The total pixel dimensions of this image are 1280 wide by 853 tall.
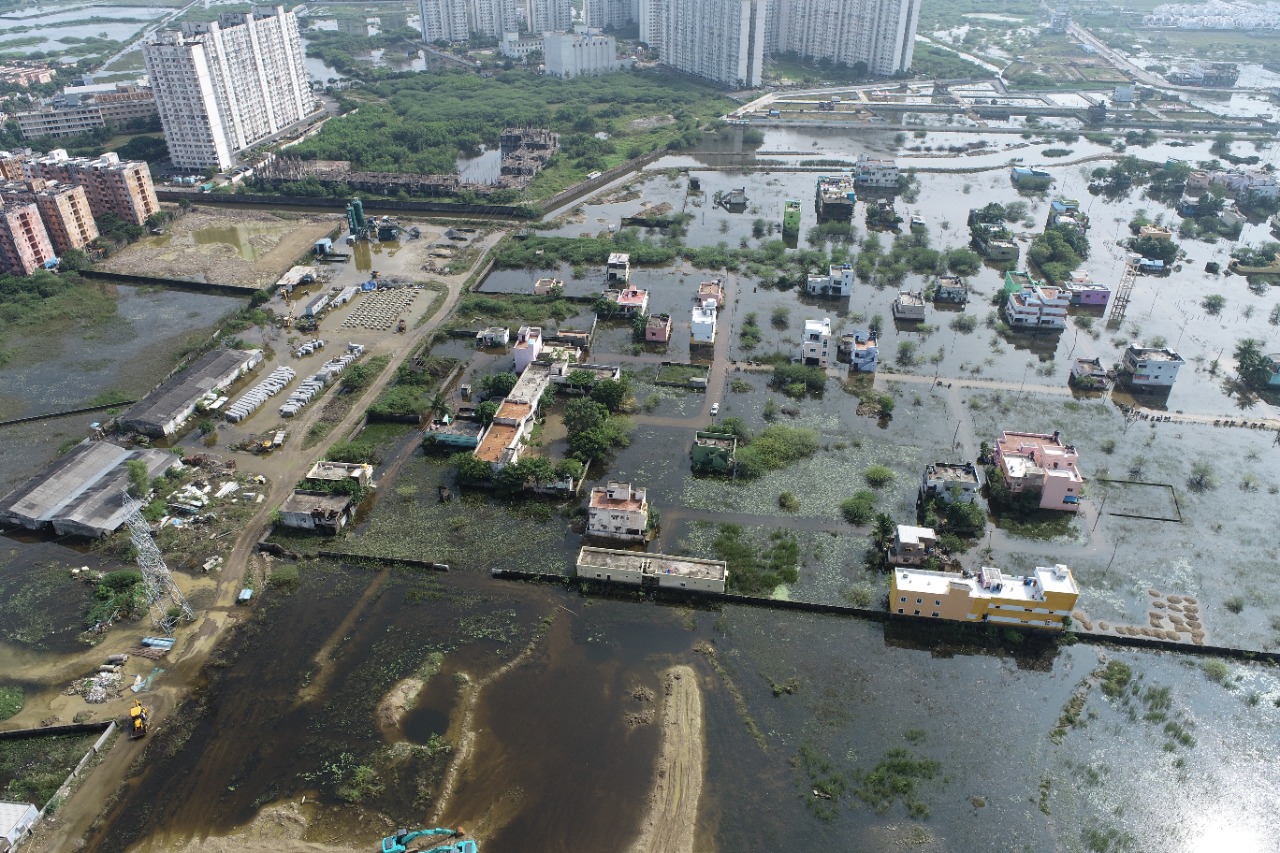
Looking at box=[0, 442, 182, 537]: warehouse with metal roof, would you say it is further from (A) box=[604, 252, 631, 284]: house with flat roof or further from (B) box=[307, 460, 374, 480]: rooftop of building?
(A) box=[604, 252, 631, 284]: house with flat roof

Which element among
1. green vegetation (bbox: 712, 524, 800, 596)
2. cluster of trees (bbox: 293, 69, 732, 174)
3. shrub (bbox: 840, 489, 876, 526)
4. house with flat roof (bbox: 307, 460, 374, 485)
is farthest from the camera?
cluster of trees (bbox: 293, 69, 732, 174)

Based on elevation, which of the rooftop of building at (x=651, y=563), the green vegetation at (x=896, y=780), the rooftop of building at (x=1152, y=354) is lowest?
the green vegetation at (x=896, y=780)

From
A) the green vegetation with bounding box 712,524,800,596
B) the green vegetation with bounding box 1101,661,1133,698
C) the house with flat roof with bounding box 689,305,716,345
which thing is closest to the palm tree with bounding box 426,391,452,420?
the house with flat roof with bounding box 689,305,716,345

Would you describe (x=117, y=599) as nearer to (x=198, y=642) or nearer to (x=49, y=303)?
(x=198, y=642)

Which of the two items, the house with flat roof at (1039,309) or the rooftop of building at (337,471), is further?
the house with flat roof at (1039,309)

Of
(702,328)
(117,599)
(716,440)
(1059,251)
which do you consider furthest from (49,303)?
(1059,251)

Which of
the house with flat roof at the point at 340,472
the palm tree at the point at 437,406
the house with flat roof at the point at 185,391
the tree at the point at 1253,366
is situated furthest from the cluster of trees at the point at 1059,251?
the house with flat roof at the point at 185,391

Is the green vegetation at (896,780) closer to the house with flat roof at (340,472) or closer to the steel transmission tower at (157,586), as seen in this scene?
the house with flat roof at (340,472)
